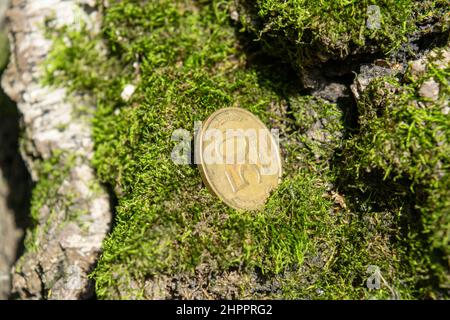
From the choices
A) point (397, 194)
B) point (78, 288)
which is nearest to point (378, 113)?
point (397, 194)

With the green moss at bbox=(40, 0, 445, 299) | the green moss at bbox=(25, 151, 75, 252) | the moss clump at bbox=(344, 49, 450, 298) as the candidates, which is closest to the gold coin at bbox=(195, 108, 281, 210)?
the green moss at bbox=(40, 0, 445, 299)

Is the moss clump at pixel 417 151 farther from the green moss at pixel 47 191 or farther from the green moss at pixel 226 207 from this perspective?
the green moss at pixel 47 191

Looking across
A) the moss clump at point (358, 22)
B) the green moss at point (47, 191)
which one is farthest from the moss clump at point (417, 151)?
the green moss at point (47, 191)

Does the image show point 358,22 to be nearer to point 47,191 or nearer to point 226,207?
point 226,207

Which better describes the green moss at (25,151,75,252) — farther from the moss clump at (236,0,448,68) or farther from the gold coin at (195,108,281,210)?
the moss clump at (236,0,448,68)

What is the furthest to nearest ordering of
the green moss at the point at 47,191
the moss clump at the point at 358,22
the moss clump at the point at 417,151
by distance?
the green moss at the point at 47,191, the moss clump at the point at 358,22, the moss clump at the point at 417,151

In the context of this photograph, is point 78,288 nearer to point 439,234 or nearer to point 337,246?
point 337,246
